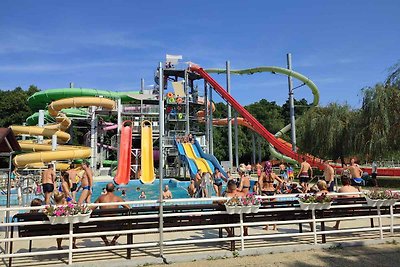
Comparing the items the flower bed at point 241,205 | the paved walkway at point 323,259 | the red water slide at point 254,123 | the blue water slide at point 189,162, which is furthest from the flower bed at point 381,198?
the red water slide at point 254,123

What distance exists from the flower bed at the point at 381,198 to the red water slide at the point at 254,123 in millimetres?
16404

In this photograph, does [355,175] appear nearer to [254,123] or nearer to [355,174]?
[355,174]

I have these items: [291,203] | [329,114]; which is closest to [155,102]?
[329,114]

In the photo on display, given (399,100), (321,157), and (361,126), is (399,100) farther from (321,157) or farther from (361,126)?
(321,157)

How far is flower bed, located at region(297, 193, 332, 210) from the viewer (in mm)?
6473

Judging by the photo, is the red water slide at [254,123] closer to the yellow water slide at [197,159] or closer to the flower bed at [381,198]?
the yellow water slide at [197,159]

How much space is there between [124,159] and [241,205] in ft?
58.5

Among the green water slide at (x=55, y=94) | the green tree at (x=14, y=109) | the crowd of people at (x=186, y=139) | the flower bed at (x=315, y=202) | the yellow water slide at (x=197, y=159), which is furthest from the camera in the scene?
the green tree at (x=14, y=109)

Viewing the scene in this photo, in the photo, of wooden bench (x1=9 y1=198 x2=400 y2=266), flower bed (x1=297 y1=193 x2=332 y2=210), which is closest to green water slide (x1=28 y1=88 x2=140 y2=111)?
wooden bench (x1=9 y1=198 x2=400 y2=266)

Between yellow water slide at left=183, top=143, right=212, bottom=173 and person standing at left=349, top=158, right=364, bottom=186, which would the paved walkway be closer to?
person standing at left=349, top=158, right=364, bottom=186

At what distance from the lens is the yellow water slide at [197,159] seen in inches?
859

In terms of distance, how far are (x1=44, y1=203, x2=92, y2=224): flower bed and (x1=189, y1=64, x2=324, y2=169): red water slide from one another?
1999 centimetres

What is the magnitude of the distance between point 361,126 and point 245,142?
1286 inches

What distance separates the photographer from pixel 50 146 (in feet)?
86.4
